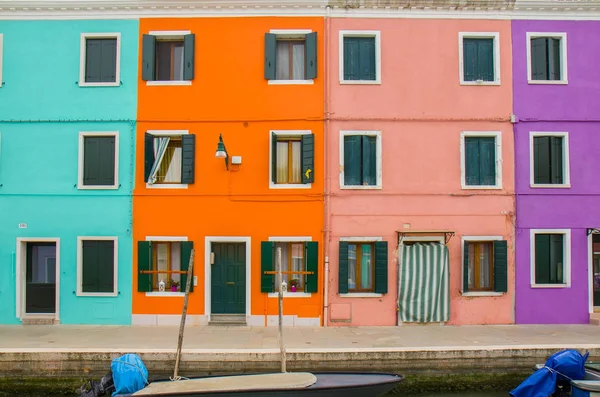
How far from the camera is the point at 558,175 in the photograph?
1461cm

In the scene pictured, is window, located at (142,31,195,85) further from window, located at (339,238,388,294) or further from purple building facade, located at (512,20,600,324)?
purple building facade, located at (512,20,600,324)

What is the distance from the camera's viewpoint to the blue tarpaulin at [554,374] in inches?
363

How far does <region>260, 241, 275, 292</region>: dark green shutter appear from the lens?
46.1 ft

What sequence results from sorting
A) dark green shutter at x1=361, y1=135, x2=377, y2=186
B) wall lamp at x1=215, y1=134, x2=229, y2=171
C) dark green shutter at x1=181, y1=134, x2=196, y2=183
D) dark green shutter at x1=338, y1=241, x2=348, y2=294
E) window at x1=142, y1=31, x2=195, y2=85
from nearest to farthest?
1. wall lamp at x1=215, y1=134, x2=229, y2=171
2. dark green shutter at x1=338, y1=241, x2=348, y2=294
3. dark green shutter at x1=181, y1=134, x2=196, y2=183
4. window at x1=142, y1=31, x2=195, y2=85
5. dark green shutter at x1=361, y1=135, x2=377, y2=186

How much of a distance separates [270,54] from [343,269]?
617cm

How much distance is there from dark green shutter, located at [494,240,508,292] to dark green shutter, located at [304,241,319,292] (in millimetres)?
4851

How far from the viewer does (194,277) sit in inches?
559

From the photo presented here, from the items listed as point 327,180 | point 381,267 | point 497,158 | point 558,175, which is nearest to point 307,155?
point 327,180

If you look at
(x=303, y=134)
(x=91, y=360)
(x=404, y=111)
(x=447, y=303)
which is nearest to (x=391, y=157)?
(x=404, y=111)

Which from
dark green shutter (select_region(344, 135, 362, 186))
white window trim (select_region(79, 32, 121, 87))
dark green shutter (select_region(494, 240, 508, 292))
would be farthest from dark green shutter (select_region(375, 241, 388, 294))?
white window trim (select_region(79, 32, 121, 87))

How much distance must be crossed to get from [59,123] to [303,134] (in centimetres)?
674

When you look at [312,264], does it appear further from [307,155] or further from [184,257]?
[184,257]

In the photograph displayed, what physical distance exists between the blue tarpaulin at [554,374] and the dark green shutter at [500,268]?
15.5 feet

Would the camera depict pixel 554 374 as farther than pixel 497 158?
No
